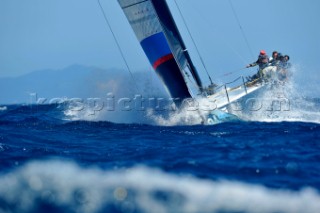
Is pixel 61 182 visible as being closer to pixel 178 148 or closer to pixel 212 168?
pixel 212 168

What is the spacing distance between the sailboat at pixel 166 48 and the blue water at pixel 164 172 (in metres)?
3.13

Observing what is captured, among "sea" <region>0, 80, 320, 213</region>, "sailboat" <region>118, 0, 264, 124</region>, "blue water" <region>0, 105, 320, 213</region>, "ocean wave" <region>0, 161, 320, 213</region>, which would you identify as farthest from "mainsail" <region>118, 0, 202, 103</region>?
Result: "ocean wave" <region>0, 161, 320, 213</region>

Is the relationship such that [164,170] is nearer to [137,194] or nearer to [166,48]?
[137,194]

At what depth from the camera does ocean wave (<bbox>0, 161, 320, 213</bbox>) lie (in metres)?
3.64

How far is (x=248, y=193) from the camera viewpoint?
13.4 feet

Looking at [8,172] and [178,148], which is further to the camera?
[178,148]

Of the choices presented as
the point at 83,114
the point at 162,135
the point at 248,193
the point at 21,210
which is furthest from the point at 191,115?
the point at 21,210

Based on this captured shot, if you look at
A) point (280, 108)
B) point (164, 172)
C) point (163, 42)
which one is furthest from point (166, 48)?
point (164, 172)

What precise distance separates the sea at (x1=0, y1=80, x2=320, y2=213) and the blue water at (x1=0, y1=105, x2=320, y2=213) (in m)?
0.01

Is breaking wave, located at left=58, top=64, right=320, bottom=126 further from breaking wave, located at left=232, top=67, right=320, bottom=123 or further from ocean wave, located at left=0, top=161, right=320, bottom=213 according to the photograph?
ocean wave, located at left=0, top=161, right=320, bottom=213

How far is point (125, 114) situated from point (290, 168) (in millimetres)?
8084

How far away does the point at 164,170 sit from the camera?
4914 millimetres

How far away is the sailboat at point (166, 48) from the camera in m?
11.0

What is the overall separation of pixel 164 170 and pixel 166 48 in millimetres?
7072
